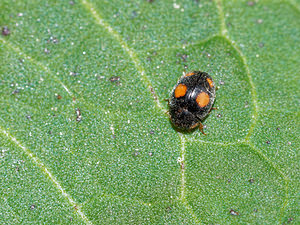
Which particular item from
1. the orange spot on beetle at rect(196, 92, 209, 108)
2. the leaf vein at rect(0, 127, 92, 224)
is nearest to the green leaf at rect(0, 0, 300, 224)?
the leaf vein at rect(0, 127, 92, 224)

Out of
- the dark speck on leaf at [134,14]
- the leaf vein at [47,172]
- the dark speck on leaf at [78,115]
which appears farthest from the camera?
the dark speck on leaf at [134,14]

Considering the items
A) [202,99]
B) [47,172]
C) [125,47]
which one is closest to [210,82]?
[202,99]

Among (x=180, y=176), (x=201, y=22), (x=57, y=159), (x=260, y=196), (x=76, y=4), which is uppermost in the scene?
(x=76, y=4)

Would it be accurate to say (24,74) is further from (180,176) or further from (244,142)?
(244,142)

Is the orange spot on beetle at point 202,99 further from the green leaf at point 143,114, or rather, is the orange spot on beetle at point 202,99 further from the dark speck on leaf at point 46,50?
the dark speck on leaf at point 46,50

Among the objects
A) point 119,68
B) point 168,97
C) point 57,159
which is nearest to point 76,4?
point 119,68

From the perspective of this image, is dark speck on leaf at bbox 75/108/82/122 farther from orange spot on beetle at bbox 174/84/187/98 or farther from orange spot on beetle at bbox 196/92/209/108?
orange spot on beetle at bbox 196/92/209/108

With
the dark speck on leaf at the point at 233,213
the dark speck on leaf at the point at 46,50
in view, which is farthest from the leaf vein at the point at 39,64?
the dark speck on leaf at the point at 233,213
